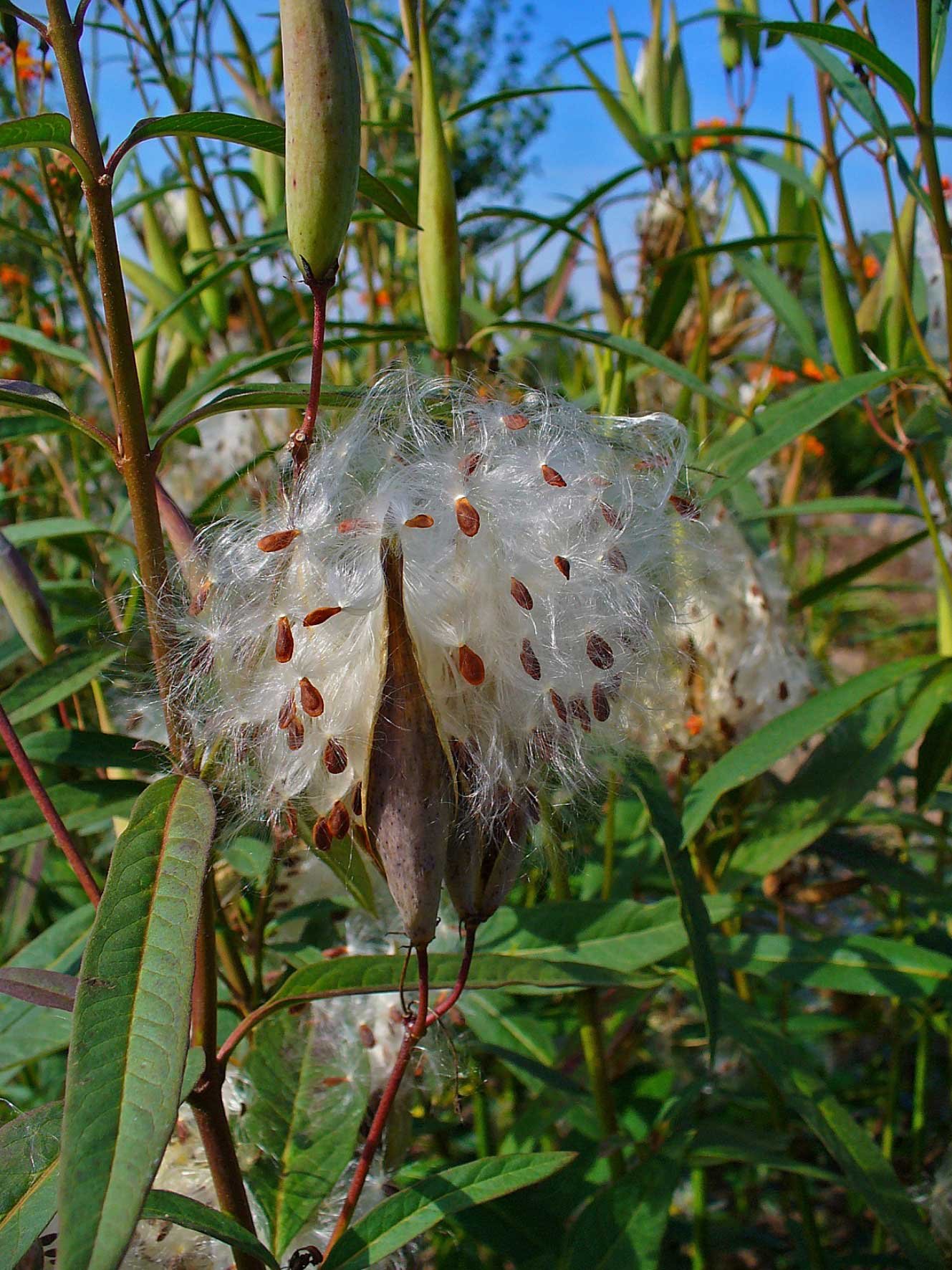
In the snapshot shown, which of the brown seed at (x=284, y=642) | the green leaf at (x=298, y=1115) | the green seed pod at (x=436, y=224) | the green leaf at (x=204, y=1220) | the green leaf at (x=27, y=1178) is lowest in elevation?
the green leaf at (x=298, y=1115)

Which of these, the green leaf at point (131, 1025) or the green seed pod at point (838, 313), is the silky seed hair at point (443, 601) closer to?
the green leaf at point (131, 1025)

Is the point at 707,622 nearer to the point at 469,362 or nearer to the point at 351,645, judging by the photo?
the point at 469,362

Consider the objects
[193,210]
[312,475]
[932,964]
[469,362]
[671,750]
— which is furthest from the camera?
[193,210]

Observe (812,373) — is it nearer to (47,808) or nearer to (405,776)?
(405,776)

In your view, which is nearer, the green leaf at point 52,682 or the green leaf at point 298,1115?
the green leaf at point 298,1115

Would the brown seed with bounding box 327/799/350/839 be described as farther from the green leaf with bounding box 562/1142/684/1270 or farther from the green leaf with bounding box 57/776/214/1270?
the green leaf with bounding box 562/1142/684/1270

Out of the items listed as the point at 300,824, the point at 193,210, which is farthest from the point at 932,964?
the point at 193,210

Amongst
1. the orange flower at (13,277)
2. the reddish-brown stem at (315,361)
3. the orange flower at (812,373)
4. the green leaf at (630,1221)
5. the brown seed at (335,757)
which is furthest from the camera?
the orange flower at (13,277)

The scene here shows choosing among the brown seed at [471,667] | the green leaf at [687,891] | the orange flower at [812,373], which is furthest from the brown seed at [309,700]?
the orange flower at [812,373]
